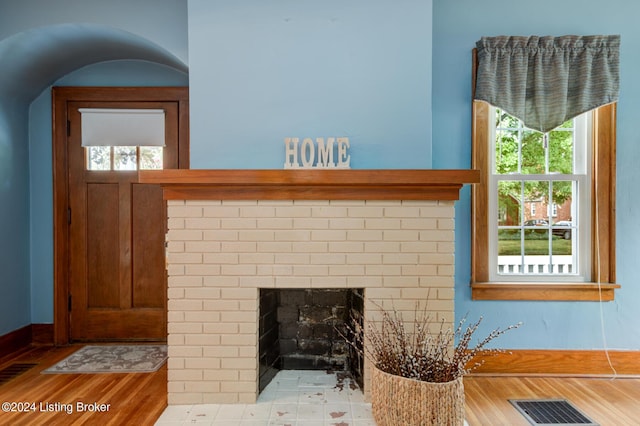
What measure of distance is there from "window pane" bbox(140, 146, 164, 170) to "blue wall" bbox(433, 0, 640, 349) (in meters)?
2.22

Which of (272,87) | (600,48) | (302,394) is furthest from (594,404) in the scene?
(272,87)

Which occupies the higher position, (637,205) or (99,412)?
(637,205)

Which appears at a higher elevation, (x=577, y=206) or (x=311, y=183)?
(x=311, y=183)

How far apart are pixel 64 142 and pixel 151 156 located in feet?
2.36

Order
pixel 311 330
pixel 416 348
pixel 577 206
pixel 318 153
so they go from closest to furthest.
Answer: pixel 416 348
pixel 318 153
pixel 311 330
pixel 577 206

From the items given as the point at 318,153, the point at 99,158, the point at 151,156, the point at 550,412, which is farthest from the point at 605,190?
the point at 99,158

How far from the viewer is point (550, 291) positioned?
2861 millimetres

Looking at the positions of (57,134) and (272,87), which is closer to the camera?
(272,87)

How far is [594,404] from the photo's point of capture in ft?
8.02

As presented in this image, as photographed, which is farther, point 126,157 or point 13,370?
point 126,157

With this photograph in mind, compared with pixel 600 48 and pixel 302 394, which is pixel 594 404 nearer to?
pixel 302 394

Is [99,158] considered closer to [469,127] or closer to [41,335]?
[41,335]

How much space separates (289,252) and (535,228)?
1885 mm

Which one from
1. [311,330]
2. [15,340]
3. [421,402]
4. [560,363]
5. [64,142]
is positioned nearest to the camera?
[421,402]
